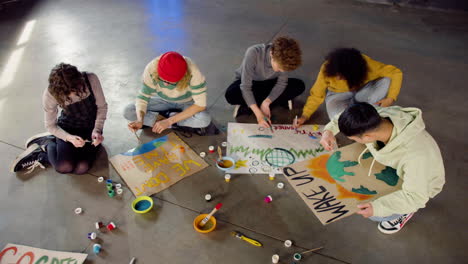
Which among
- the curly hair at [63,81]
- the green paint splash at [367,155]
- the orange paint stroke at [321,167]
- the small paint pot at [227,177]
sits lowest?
the small paint pot at [227,177]

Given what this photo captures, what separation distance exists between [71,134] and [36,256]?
84cm

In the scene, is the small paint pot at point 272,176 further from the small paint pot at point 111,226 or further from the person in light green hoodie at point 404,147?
the small paint pot at point 111,226

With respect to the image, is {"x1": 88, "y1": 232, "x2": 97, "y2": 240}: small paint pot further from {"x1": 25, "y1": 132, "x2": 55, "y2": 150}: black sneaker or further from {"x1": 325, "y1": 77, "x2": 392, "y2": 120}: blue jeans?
{"x1": 325, "y1": 77, "x2": 392, "y2": 120}: blue jeans

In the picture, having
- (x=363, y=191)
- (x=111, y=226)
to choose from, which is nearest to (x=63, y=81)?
(x=111, y=226)

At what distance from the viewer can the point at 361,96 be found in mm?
2426

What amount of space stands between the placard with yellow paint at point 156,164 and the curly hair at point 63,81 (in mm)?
615

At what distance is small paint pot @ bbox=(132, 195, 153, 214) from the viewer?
1928mm

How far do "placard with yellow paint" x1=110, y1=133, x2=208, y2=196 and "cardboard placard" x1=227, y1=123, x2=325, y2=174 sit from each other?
0.96 feet

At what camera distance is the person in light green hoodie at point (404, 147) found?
1.46 metres

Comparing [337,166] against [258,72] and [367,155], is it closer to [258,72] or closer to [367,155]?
[367,155]

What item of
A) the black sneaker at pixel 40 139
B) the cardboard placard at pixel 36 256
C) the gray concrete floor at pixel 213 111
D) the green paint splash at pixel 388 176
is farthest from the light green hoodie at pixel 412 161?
the black sneaker at pixel 40 139

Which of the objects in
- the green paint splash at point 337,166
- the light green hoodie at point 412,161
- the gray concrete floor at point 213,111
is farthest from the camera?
the green paint splash at point 337,166

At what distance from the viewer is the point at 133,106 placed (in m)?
2.44

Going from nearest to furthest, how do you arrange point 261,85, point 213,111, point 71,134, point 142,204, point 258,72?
point 142,204 → point 71,134 → point 258,72 → point 261,85 → point 213,111
